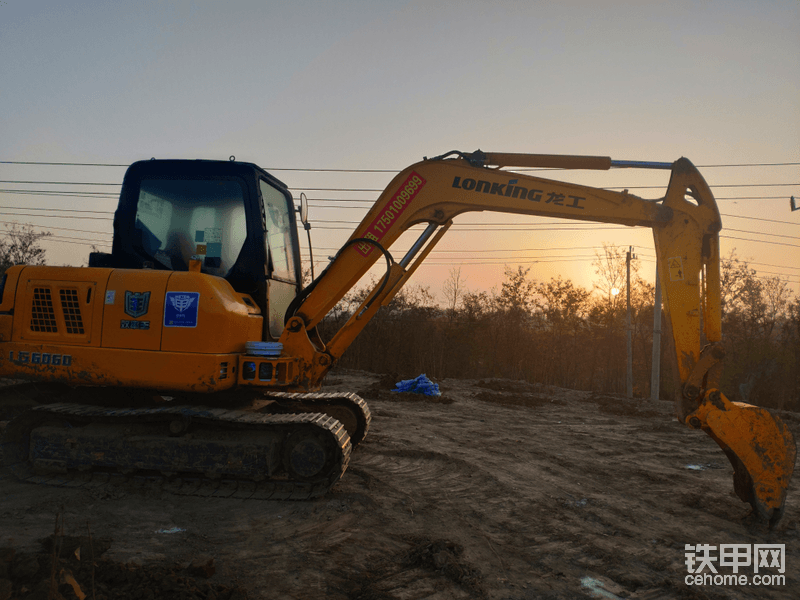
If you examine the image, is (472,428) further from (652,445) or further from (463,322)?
(463,322)

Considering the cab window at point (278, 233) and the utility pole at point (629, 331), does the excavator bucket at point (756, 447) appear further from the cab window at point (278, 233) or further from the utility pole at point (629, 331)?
the utility pole at point (629, 331)

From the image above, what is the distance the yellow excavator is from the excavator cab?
0.05 feet

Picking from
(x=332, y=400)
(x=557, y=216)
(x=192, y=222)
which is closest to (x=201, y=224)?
(x=192, y=222)

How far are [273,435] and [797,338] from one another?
22474mm

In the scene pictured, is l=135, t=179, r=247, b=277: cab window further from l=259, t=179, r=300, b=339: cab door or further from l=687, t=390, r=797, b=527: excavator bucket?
l=687, t=390, r=797, b=527: excavator bucket

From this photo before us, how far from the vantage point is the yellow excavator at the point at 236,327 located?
460 centimetres

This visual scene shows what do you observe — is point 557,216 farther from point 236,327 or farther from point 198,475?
point 198,475

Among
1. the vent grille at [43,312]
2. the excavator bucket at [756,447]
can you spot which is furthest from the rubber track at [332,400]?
the excavator bucket at [756,447]

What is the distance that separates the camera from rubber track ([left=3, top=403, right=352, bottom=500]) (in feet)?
15.2

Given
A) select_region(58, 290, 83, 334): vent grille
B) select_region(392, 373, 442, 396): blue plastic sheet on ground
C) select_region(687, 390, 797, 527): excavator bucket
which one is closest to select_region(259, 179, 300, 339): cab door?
select_region(58, 290, 83, 334): vent grille

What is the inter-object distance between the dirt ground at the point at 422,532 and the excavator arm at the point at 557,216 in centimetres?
108

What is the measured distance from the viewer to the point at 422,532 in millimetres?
4051

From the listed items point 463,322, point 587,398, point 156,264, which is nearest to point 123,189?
point 156,264

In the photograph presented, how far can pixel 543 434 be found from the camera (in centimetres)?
854
